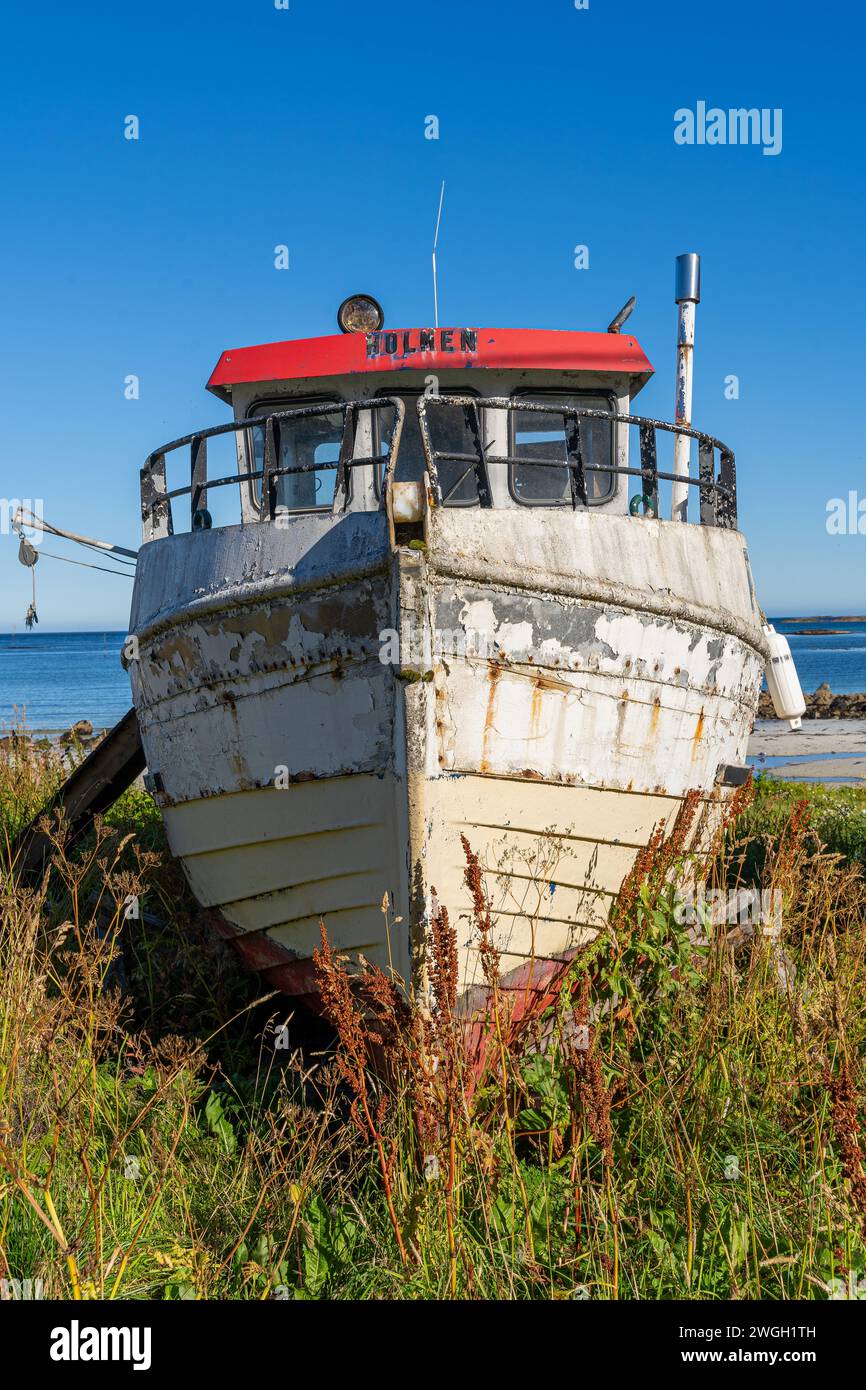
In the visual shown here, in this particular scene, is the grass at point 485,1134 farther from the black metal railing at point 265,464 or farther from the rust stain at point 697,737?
the black metal railing at point 265,464

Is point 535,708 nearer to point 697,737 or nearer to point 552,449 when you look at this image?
point 697,737

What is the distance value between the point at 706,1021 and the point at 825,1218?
87 centimetres

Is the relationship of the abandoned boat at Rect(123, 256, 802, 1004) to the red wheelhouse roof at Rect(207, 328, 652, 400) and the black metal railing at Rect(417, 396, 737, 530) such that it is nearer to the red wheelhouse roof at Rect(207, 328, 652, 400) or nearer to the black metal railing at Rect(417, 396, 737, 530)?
the black metal railing at Rect(417, 396, 737, 530)

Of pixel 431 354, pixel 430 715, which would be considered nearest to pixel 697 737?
pixel 430 715

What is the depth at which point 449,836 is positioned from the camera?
4086mm

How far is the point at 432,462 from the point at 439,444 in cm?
195

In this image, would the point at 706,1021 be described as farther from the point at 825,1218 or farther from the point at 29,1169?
the point at 29,1169

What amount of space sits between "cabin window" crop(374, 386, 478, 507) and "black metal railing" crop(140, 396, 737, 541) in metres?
0.04

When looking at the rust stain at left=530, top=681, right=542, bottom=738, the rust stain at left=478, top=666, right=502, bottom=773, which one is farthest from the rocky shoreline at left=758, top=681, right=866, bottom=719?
the rust stain at left=478, top=666, right=502, bottom=773

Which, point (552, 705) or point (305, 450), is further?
point (305, 450)

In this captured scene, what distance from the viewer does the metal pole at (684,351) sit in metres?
6.15

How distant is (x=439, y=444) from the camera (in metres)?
6.02
